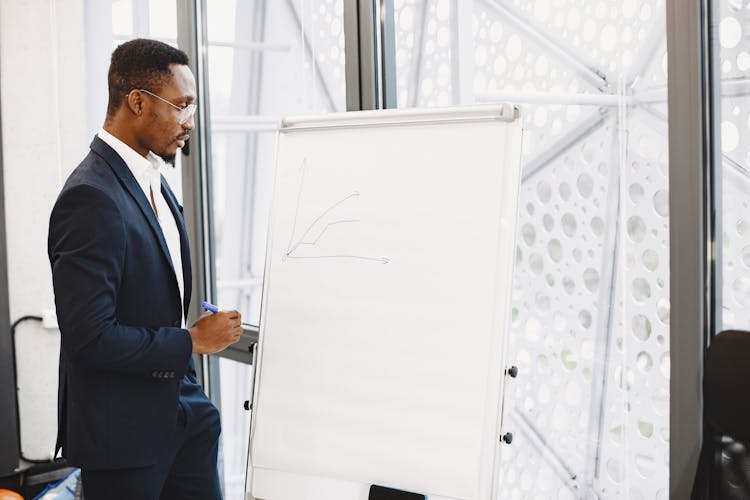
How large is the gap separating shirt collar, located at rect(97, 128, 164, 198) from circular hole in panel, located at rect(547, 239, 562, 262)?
104 centimetres

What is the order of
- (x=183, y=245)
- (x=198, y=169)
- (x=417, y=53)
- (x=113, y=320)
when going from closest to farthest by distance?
(x=113, y=320)
(x=183, y=245)
(x=417, y=53)
(x=198, y=169)

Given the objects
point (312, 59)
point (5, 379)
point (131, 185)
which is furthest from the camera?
point (5, 379)

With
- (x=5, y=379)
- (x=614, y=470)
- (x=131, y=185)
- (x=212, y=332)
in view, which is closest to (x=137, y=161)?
(x=131, y=185)

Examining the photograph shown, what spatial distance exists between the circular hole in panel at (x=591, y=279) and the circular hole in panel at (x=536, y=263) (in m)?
0.16

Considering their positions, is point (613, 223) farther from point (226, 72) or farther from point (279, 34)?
point (226, 72)

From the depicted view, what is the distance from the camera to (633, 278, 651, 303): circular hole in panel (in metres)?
1.69

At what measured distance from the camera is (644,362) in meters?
1.71

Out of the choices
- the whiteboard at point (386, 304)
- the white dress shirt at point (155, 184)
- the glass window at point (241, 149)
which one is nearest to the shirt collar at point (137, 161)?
the white dress shirt at point (155, 184)

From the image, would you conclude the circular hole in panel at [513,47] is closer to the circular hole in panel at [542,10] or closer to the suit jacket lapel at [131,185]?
the circular hole in panel at [542,10]

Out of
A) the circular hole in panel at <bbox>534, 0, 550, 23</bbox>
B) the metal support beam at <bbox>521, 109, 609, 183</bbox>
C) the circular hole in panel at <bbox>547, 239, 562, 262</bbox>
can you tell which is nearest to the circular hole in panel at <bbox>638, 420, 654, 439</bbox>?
the circular hole in panel at <bbox>547, 239, 562, 262</bbox>

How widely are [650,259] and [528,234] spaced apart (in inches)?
16.5

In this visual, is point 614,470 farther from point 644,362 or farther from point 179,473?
point 179,473

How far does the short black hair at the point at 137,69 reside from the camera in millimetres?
1716

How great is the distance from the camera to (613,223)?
1.77 m
